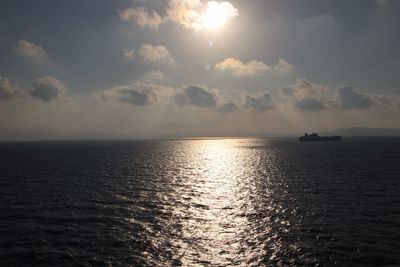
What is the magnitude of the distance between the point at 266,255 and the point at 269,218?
14956 millimetres

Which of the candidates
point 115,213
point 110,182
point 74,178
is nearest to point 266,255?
point 115,213

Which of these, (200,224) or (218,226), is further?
(200,224)

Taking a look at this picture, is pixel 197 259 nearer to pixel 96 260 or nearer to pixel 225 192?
pixel 96 260

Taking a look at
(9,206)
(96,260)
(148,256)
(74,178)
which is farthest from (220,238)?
(74,178)

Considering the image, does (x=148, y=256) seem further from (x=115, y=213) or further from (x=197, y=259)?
(x=115, y=213)

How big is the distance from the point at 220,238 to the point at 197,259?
7.06 metres

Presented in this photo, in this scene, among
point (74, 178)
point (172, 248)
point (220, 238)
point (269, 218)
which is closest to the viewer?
point (172, 248)

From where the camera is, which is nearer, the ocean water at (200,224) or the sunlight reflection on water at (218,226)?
the ocean water at (200,224)

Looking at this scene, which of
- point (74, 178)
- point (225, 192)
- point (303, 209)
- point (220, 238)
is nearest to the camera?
point (220, 238)

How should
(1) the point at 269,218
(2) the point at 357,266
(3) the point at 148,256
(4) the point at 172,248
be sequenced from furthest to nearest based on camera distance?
(1) the point at 269,218
(4) the point at 172,248
(3) the point at 148,256
(2) the point at 357,266

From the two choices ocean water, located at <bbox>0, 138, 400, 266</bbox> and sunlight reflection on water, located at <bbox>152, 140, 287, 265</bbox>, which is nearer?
ocean water, located at <bbox>0, 138, 400, 266</bbox>

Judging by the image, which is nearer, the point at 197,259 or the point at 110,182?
the point at 197,259

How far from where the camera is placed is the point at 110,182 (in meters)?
86.6

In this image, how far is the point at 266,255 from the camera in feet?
115
